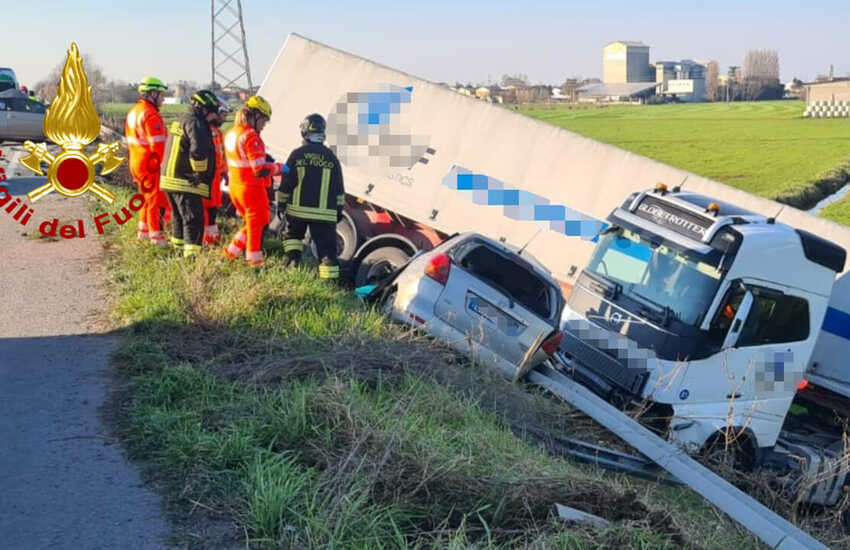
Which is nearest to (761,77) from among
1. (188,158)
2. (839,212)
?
(839,212)

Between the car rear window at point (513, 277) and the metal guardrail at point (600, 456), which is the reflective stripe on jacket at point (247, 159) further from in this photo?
the metal guardrail at point (600, 456)

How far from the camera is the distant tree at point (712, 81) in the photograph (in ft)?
465

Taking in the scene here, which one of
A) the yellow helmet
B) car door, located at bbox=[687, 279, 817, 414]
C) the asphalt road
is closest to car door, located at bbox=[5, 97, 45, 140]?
the asphalt road

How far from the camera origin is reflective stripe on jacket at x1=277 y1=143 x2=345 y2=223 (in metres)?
8.87

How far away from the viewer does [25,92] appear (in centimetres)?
2578

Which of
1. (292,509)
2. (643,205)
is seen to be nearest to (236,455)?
(292,509)

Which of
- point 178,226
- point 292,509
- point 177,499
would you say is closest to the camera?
point 292,509

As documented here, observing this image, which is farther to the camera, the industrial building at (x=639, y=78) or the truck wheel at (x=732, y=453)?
the industrial building at (x=639, y=78)

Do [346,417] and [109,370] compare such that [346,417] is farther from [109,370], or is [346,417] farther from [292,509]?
[109,370]

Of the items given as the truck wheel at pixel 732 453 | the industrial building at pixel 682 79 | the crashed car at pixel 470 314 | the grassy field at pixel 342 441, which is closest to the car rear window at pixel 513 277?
the crashed car at pixel 470 314

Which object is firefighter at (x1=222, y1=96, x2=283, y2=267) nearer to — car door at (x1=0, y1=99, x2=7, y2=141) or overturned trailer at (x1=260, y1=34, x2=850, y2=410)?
overturned trailer at (x1=260, y1=34, x2=850, y2=410)

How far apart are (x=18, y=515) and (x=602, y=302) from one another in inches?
226

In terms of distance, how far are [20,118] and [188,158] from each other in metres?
17.3

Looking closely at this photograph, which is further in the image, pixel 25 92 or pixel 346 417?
pixel 25 92
